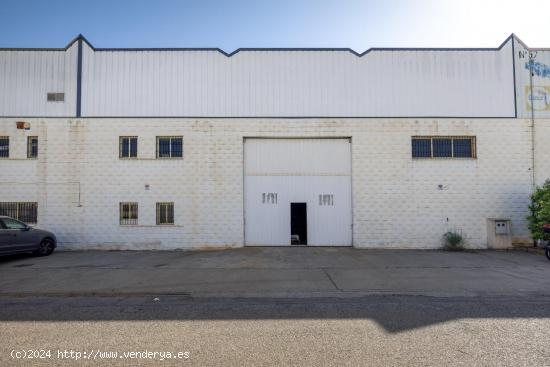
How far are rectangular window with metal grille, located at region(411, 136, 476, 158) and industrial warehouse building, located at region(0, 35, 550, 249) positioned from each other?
7 centimetres

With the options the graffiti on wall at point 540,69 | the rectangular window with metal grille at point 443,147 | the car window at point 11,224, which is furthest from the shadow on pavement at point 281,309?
the graffiti on wall at point 540,69

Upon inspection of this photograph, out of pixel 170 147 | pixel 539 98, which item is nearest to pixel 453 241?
pixel 539 98

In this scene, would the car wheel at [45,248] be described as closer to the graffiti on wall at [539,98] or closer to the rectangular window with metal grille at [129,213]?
the rectangular window with metal grille at [129,213]

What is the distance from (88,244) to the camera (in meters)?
14.4

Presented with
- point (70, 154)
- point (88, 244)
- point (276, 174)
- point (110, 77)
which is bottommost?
point (88, 244)

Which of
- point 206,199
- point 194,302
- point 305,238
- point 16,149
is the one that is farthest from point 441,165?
Answer: point 16,149

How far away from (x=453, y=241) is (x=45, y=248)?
17544 mm

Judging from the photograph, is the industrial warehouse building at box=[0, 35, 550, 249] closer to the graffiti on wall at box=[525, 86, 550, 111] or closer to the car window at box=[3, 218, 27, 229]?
the graffiti on wall at box=[525, 86, 550, 111]

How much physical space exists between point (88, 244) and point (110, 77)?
7994mm

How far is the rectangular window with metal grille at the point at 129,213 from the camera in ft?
47.9

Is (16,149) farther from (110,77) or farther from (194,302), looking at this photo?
(194,302)

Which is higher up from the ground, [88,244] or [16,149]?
[16,149]

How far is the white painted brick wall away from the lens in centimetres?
1444

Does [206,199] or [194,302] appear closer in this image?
[194,302]
